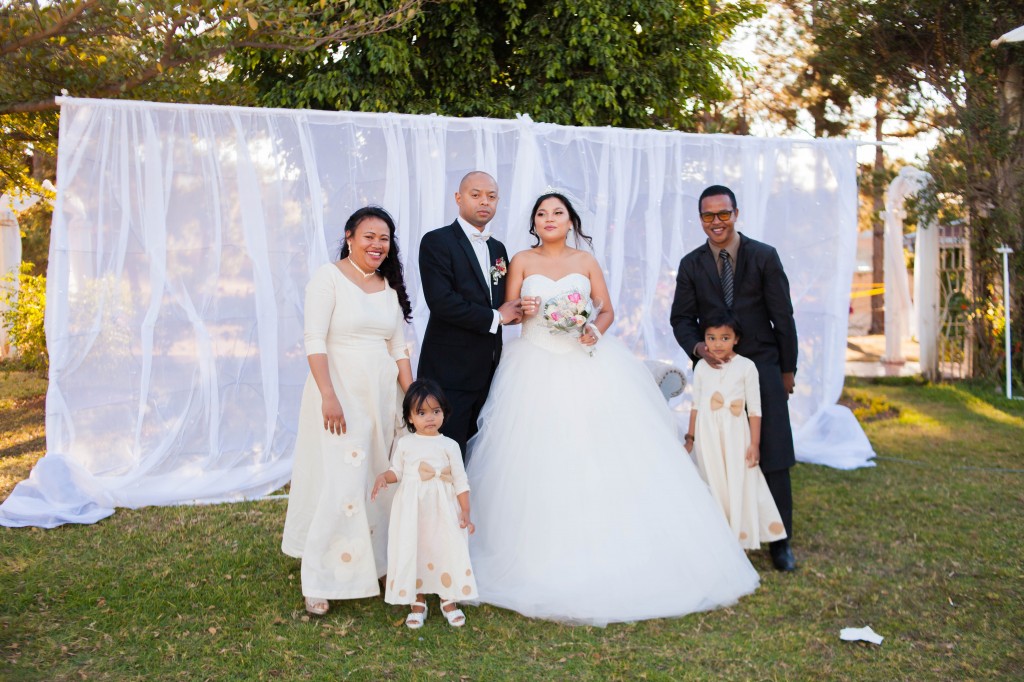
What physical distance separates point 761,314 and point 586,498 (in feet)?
3.97

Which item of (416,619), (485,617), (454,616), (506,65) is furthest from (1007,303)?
(416,619)

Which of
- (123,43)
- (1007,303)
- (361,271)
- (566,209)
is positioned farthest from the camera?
(1007,303)

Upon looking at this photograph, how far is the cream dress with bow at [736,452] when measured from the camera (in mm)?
3896

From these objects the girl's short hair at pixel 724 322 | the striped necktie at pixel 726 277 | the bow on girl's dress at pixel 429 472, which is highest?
the striped necktie at pixel 726 277

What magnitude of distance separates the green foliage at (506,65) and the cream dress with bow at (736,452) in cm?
450

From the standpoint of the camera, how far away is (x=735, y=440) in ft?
12.8

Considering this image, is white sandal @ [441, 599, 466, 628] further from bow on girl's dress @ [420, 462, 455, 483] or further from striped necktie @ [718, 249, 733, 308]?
striped necktie @ [718, 249, 733, 308]

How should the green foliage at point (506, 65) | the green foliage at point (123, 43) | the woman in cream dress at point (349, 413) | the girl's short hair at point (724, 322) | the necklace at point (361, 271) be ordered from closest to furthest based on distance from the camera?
the woman in cream dress at point (349, 413) < the necklace at point (361, 271) < the girl's short hair at point (724, 322) < the green foliage at point (123, 43) < the green foliage at point (506, 65)

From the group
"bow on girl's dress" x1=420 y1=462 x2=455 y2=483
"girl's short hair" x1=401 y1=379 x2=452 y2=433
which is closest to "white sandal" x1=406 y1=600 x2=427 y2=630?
"bow on girl's dress" x1=420 y1=462 x2=455 y2=483

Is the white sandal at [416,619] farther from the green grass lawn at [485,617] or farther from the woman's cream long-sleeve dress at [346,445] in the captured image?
the woman's cream long-sleeve dress at [346,445]

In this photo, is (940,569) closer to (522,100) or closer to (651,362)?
(651,362)

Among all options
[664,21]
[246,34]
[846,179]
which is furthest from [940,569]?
[664,21]

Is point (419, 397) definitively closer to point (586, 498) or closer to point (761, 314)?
point (586, 498)

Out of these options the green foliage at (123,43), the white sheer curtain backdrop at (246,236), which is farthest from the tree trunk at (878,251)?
the green foliage at (123,43)
